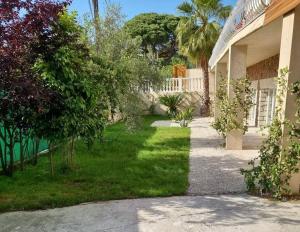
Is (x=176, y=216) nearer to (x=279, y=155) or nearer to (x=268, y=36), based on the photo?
(x=279, y=155)

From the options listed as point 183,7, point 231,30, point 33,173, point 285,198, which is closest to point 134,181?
point 33,173

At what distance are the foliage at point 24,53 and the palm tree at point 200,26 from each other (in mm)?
15780

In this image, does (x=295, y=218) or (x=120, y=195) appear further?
(x=120, y=195)

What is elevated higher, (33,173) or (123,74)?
(123,74)

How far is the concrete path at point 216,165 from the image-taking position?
6105mm

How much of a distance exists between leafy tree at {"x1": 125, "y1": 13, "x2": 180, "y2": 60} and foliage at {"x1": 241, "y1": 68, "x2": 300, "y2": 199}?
1607 inches

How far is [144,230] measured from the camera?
4.18m

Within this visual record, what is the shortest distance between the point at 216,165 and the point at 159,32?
39686mm

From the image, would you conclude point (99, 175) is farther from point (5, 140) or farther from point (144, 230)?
point (144, 230)

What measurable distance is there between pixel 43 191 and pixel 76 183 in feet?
2.27

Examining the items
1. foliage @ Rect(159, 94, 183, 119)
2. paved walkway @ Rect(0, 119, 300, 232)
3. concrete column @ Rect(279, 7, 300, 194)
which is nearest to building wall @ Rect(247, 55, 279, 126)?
foliage @ Rect(159, 94, 183, 119)

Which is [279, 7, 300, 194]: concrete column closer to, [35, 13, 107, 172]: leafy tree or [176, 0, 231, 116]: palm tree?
[35, 13, 107, 172]: leafy tree

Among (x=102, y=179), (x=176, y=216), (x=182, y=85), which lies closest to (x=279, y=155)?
(x=176, y=216)

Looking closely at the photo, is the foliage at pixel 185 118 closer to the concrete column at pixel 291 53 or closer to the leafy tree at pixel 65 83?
the leafy tree at pixel 65 83
